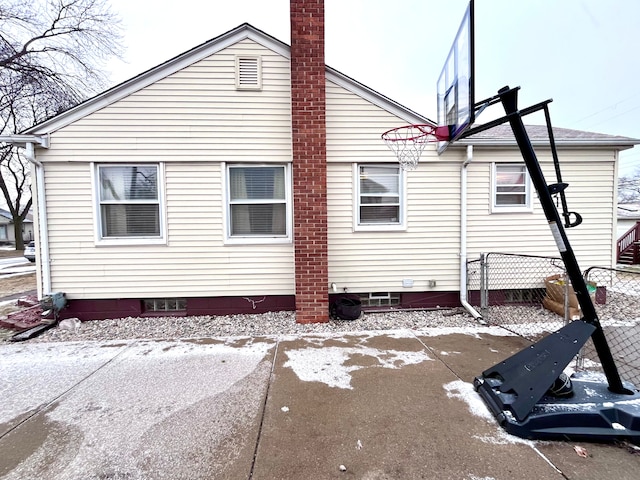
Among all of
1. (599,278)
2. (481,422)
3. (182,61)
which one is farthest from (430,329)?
(182,61)

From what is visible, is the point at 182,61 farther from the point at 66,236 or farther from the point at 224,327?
the point at 224,327

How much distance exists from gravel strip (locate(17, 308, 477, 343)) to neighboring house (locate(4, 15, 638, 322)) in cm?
23

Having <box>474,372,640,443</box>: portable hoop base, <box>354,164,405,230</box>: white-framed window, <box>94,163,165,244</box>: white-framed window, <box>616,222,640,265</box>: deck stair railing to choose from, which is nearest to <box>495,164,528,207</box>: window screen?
<box>354,164,405,230</box>: white-framed window

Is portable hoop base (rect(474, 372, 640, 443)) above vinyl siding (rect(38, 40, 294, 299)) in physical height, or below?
below

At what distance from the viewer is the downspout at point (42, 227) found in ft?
15.6

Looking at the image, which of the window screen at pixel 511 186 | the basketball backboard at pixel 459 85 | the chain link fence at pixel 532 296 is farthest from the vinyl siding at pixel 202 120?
the chain link fence at pixel 532 296

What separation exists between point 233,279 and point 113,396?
2.46 meters

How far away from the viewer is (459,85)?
3.51 metres

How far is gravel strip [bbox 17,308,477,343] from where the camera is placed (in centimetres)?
439

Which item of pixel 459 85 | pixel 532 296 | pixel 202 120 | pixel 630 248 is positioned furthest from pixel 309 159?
pixel 630 248

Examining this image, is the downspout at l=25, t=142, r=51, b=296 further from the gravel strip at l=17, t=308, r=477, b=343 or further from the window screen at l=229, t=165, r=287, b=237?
the window screen at l=229, t=165, r=287, b=237

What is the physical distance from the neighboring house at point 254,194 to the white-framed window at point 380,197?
0.08ft

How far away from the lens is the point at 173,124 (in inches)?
193

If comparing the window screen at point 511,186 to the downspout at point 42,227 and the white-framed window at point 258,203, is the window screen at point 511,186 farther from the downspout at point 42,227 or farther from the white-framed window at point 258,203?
the downspout at point 42,227
